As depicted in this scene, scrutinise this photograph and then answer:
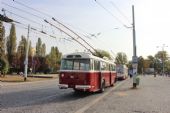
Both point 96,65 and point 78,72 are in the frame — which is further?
point 96,65

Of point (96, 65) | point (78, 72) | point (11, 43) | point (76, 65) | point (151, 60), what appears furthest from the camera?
point (151, 60)

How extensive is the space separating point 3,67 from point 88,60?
3013 centimetres

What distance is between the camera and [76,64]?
23.5m

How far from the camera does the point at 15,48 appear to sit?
10331cm

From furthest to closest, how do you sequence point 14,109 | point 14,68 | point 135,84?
point 14,68 < point 135,84 < point 14,109

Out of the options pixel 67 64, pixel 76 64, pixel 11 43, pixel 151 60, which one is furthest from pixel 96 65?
pixel 151 60

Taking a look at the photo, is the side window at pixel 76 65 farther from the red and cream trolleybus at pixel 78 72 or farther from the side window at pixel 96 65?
the side window at pixel 96 65

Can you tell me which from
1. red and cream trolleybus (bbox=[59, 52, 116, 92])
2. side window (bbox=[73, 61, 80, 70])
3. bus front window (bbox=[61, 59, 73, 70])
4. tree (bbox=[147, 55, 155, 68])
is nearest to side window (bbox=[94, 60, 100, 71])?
red and cream trolleybus (bbox=[59, 52, 116, 92])

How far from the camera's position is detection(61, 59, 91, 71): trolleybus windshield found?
23.4m

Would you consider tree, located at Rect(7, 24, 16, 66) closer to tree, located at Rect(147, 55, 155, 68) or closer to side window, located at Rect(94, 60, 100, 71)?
side window, located at Rect(94, 60, 100, 71)

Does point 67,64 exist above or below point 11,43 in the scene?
below

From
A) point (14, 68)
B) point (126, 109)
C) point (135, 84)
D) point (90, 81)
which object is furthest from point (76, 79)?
point (14, 68)

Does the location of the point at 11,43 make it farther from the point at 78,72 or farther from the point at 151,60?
the point at 151,60

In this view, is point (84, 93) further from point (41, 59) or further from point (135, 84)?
point (41, 59)
